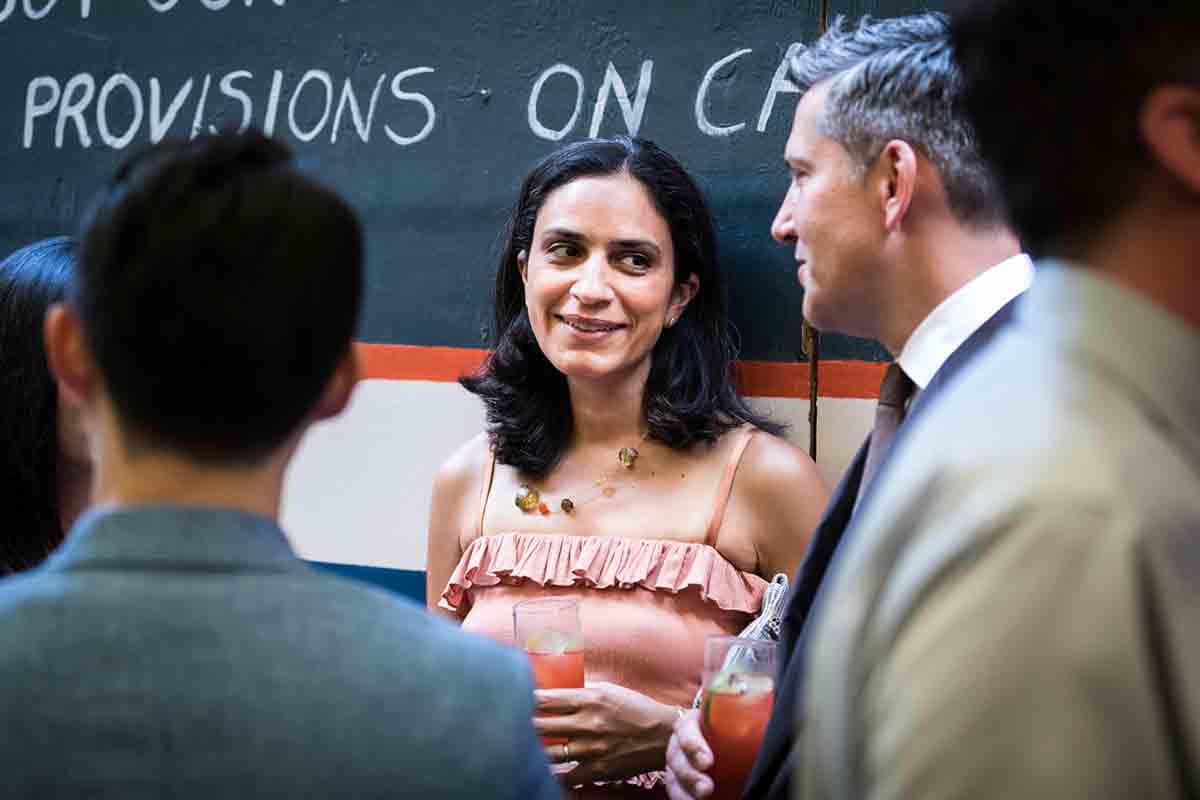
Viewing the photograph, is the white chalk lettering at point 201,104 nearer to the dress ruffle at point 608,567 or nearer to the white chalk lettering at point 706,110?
the white chalk lettering at point 706,110

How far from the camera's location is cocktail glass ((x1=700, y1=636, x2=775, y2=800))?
1.60 m

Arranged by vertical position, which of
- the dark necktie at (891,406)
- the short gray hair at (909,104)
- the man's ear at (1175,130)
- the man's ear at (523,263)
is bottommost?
the dark necktie at (891,406)

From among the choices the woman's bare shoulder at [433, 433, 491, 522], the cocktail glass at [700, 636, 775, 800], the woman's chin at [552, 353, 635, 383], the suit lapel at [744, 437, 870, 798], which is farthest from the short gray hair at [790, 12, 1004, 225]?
the woman's bare shoulder at [433, 433, 491, 522]

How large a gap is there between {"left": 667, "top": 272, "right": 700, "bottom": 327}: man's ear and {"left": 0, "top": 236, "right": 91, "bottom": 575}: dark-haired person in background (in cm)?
98

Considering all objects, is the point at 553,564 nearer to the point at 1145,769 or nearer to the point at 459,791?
the point at 459,791

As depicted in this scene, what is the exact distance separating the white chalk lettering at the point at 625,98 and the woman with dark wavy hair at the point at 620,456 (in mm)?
185

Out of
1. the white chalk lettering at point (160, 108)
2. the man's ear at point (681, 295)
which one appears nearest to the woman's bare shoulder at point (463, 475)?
the man's ear at point (681, 295)

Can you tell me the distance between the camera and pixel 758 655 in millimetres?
1602

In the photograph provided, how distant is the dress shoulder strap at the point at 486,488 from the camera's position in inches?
93.1

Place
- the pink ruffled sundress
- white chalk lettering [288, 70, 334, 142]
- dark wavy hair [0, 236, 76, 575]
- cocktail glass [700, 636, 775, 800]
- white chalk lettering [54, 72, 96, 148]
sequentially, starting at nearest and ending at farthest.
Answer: cocktail glass [700, 636, 775, 800], dark wavy hair [0, 236, 76, 575], the pink ruffled sundress, white chalk lettering [288, 70, 334, 142], white chalk lettering [54, 72, 96, 148]

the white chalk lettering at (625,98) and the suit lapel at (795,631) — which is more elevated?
the white chalk lettering at (625,98)

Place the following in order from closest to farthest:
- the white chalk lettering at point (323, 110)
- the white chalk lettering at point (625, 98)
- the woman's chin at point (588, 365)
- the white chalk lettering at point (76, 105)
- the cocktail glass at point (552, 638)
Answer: the cocktail glass at point (552, 638) → the woman's chin at point (588, 365) → the white chalk lettering at point (625, 98) → the white chalk lettering at point (323, 110) → the white chalk lettering at point (76, 105)

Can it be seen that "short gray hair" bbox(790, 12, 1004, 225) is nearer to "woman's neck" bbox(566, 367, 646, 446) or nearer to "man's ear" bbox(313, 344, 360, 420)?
"woman's neck" bbox(566, 367, 646, 446)

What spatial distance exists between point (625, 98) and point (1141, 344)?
184 centimetres
